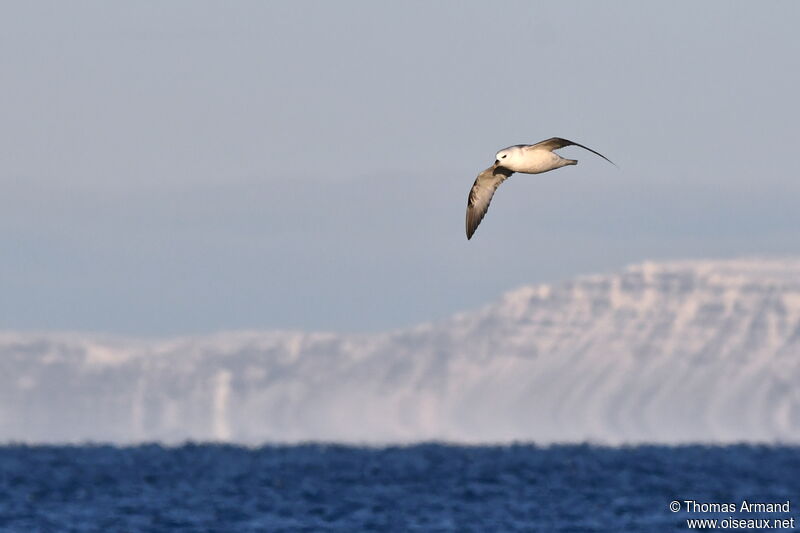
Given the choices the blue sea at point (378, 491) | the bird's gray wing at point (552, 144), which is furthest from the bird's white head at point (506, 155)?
the blue sea at point (378, 491)

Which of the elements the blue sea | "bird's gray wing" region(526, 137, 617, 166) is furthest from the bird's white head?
the blue sea

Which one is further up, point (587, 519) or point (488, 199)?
point (488, 199)

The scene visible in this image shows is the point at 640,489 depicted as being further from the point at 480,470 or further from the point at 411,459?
the point at 411,459

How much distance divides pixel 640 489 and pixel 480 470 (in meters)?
21.5

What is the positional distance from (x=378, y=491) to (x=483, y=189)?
51.6 meters

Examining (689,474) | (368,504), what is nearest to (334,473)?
(689,474)

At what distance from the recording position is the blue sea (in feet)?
211

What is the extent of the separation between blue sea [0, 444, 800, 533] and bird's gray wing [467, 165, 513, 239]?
1221 inches

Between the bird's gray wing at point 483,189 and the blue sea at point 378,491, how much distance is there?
1221 inches

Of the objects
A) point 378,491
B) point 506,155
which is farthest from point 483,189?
point 378,491

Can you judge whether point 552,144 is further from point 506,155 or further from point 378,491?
point 378,491

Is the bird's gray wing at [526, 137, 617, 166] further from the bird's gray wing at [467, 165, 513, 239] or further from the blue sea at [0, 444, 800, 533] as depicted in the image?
the blue sea at [0, 444, 800, 533]

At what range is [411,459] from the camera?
127 meters

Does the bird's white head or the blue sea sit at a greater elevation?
the bird's white head
